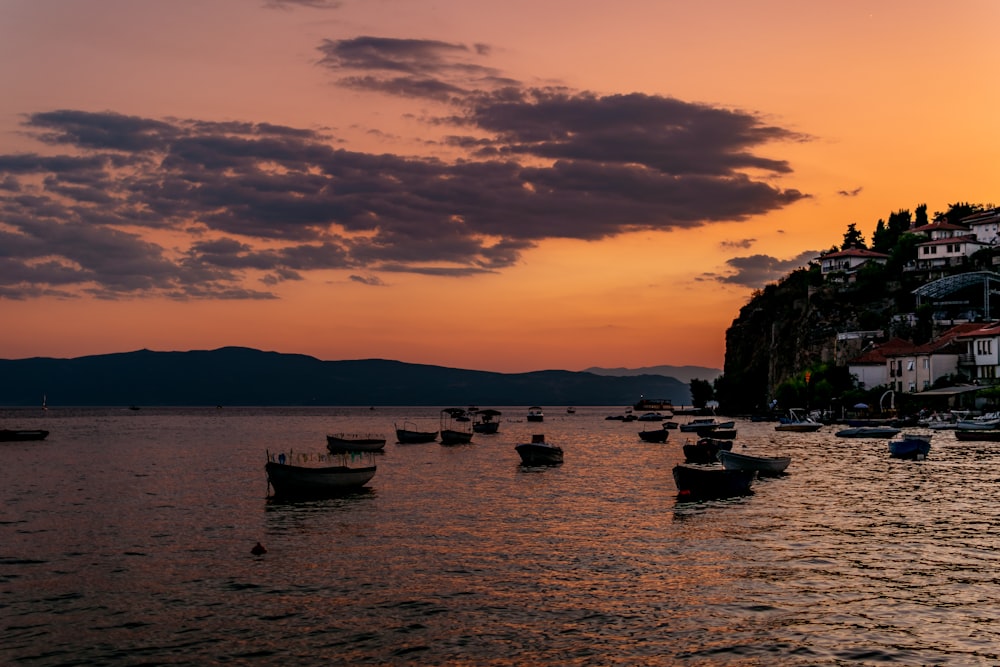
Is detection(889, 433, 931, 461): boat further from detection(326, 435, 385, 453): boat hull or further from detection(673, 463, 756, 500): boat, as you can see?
detection(326, 435, 385, 453): boat hull

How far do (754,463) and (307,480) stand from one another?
35.0 metres

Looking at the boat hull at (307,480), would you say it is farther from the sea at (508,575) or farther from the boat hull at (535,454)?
the boat hull at (535,454)

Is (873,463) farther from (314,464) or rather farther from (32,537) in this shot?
(32,537)

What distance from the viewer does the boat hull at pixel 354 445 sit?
118 meters

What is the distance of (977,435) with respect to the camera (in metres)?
107

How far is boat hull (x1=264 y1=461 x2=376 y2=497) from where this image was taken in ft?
194

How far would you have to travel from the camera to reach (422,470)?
283ft

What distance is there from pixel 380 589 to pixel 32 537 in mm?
23554

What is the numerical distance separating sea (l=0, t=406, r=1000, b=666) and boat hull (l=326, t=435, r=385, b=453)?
162ft

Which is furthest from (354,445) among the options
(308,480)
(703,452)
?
(308,480)

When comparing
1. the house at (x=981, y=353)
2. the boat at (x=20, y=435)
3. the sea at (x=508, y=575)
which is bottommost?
the boat at (x=20, y=435)

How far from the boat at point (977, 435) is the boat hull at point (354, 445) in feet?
239

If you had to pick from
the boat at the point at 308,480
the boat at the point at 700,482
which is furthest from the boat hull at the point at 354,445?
the boat at the point at 700,482

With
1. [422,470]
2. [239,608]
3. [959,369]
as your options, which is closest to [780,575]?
[239,608]
